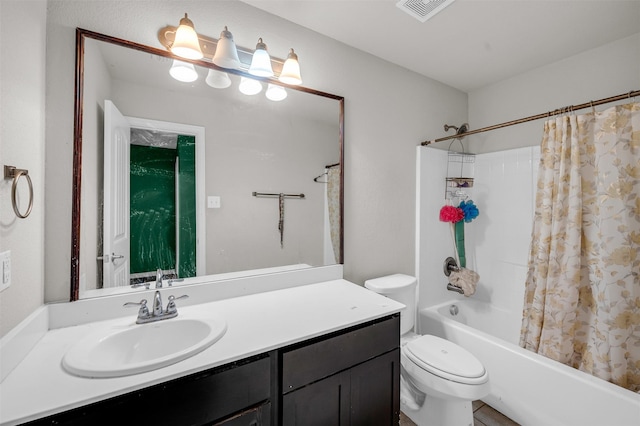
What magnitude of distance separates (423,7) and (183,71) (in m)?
1.34

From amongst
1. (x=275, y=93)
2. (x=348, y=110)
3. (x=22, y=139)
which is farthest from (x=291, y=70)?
(x=22, y=139)

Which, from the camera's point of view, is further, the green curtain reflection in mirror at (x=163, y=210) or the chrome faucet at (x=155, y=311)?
the green curtain reflection in mirror at (x=163, y=210)

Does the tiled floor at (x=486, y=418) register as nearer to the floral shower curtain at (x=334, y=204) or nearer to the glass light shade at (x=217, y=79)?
the floral shower curtain at (x=334, y=204)

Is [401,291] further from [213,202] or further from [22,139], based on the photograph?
[22,139]

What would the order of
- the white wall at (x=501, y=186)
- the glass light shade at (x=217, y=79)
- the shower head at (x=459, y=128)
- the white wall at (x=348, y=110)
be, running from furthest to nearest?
1. the shower head at (x=459, y=128)
2. the white wall at (x=501, y=186)
3. the glass light shade at (x=217, y=79)
4. the white wall at (x=348, y=110)

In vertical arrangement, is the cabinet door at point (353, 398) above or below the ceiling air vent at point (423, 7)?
below

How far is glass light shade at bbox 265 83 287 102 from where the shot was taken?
1.61 metres

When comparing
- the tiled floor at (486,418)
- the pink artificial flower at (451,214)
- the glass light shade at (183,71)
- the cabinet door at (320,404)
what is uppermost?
the glass light shade at (183,71)

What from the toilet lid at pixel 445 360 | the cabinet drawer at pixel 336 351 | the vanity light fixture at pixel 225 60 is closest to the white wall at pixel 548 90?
the toilet lid at pixel 445 360

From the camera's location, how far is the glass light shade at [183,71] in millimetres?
1350

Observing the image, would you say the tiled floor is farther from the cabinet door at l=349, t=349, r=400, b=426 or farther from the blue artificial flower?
the blue artificial flower

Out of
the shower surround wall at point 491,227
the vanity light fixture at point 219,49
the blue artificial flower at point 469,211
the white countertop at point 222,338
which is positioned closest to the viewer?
the white countertop at point 222,338

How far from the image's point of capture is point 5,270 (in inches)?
31.1

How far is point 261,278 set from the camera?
5.08 feet
